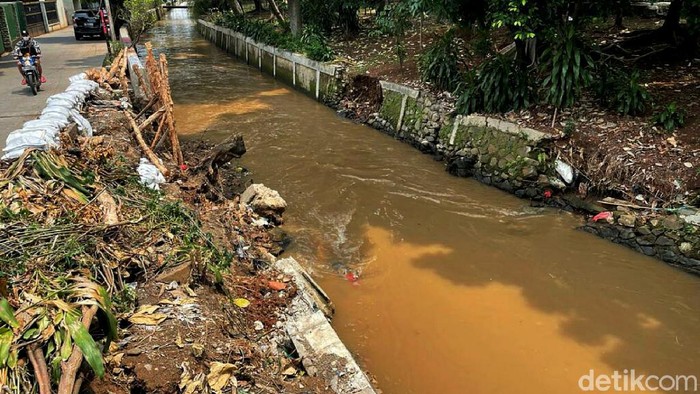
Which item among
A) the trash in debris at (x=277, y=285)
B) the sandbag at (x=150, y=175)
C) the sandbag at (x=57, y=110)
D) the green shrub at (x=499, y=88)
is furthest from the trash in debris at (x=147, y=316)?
the green shrub at (x=499, y=88)

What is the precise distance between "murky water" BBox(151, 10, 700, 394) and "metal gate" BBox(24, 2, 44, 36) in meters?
20.2

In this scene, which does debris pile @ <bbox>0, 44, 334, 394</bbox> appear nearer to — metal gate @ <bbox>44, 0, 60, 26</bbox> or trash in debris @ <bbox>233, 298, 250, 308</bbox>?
trash in debris @ <bbox>233, 298, 250, 308</bbox>

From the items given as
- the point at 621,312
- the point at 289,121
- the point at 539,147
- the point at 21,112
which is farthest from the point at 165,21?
the point at 621,312

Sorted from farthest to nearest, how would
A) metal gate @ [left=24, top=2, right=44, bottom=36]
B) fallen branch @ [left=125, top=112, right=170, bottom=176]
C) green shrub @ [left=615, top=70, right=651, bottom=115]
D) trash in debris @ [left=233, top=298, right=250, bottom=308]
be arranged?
metal gate @ [left=24, top=2, right=44, bottom=36] < green shrub @ [left=615, top=70, right=651, bottom=115] < fallen branch @ [left=125, top=112, right=170, bottom=176] < trash in debris @ [left=233, top=298, right=250, bottom=308]

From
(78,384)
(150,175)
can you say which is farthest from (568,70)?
(78,384)

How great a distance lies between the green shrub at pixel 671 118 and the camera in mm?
8891

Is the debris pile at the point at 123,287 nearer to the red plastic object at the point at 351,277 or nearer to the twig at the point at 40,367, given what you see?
the twig at the point at 40,367

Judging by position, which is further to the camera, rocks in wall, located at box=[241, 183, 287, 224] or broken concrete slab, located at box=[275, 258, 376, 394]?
rocks in wall, located at box=[241, 183, 287, 224]

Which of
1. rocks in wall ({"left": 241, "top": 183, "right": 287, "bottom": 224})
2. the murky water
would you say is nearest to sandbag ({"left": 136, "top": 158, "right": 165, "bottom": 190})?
rocks in wall ({"left": 241, "top": 183, "right": 287, "bottom": 224})

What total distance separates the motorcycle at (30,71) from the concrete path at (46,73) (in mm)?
252

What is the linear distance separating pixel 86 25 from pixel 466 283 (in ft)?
77.9

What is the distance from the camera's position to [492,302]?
6938 millimetres

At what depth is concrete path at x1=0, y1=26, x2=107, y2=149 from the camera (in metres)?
10.1

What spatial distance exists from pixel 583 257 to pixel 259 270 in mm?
5132
